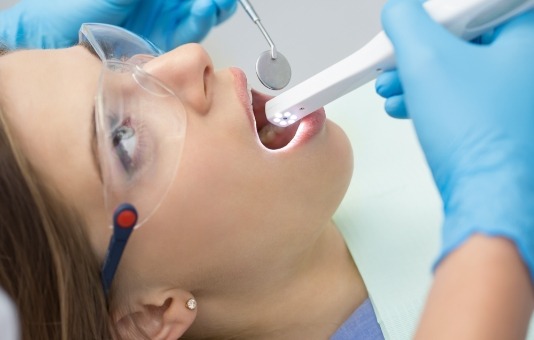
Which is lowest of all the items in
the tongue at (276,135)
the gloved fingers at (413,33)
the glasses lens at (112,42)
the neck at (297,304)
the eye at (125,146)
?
the neck at (297,304)

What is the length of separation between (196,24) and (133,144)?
1.83 ft

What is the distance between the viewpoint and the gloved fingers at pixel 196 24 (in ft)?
4.03

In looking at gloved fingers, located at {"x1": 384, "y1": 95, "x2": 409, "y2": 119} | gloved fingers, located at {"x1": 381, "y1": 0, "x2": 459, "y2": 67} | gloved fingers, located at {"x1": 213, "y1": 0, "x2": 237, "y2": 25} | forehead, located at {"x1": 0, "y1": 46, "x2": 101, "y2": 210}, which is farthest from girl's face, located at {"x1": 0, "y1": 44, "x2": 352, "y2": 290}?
gloved fingers, located at {"x1": 213, "y1": 0, "x2": 237, "y2": 25}

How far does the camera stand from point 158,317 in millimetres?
899

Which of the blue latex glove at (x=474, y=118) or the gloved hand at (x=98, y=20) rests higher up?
the gloved hand at (x=98, y=20)

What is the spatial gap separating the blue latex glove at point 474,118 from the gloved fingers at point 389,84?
93 millimetres

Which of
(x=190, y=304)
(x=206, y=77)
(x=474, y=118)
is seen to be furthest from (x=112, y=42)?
(x=474, y=118)

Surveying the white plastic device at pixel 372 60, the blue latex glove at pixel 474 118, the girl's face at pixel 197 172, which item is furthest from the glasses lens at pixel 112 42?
the blue latex glove at pixel 474 118

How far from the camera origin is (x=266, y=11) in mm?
1655

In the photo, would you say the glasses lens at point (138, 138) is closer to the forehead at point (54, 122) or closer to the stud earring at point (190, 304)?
the forehead at point (54, 122)

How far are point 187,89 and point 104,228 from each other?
0.76ft

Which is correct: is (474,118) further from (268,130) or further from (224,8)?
(224,8)

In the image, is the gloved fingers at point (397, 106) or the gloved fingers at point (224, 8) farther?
the gloved fingers at point (224, 8)

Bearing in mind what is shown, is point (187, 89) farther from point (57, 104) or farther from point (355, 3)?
point (355, 3)
